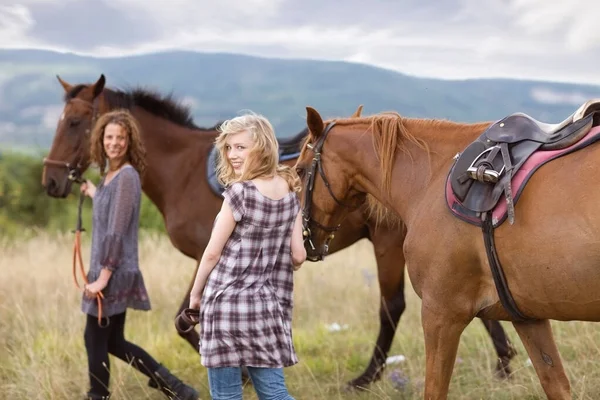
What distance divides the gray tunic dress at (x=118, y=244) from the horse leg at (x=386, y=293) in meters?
1.80

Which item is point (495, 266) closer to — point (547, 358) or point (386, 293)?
point (547, 358)

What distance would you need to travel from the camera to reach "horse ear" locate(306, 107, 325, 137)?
3.66 m

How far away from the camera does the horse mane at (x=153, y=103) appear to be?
571 centimetres

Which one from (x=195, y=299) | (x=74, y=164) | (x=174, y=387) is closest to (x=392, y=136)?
(x=195, y=299)

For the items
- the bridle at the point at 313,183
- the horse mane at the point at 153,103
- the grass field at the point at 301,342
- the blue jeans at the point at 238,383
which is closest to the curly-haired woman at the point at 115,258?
the grass field at the point at 301,342

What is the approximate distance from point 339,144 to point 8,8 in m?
10.3

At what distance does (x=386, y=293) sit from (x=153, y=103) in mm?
2516

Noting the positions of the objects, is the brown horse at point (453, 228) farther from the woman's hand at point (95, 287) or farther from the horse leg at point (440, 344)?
the woman's hand at point (95, 287)

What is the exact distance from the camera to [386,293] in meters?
5.33

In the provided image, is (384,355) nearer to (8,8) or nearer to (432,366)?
(432,366)

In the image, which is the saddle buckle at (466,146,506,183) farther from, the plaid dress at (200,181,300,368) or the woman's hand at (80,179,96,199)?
the woman's hand at (80,179,96,199)

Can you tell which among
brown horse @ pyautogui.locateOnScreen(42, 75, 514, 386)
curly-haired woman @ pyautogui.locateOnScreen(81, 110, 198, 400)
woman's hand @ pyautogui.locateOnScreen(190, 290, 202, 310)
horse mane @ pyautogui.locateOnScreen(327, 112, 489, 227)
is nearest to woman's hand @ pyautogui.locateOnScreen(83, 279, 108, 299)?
curly-haired woman @ pyautogui.locateOnScreen(81, 110, 198, 400)

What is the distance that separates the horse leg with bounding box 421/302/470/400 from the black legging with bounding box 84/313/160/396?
2.10 m

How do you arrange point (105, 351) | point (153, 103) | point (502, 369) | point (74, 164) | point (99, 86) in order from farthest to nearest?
point (153, 103), point (99, 86), point (74, 164), point (502, 369), point (105, 351)
